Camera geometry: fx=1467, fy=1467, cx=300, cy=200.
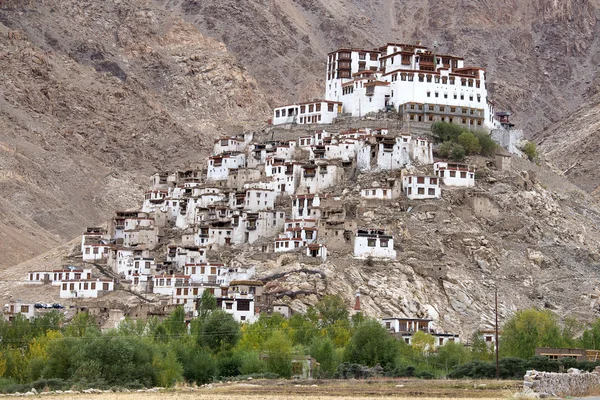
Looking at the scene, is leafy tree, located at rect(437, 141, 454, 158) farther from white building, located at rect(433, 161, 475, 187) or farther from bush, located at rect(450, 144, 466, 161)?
white building, located at rect(433, 161, 475, 187)

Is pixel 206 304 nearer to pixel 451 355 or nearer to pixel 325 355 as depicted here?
pixel 325 355

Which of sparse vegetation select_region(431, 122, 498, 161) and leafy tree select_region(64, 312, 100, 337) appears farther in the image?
sparse vegetation select_region(431, 122, 498, 161)

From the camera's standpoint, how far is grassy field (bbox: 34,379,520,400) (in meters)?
48.7

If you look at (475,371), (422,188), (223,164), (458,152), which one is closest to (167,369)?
(475,371)

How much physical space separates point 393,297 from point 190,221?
1834 cm

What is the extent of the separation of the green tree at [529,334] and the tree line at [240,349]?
0.07 meters

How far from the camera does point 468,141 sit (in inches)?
4021

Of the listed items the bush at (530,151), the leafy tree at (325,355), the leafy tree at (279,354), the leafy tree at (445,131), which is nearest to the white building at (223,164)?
the leafy tree at (445,131)

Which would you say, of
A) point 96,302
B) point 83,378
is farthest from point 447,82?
point 83,378

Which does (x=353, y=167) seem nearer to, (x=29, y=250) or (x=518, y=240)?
(x=518, y=240)

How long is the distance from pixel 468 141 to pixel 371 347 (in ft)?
113

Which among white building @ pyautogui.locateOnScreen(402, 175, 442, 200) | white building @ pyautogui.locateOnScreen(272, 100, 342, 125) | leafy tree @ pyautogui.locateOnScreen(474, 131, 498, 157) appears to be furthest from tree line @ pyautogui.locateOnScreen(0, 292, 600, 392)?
white building @ pyautogui.locateOnScreen(272, 100, 342, 125)

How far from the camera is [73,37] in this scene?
554 feet

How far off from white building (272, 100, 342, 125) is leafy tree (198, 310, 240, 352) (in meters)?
34.3
